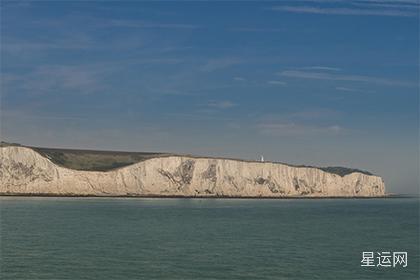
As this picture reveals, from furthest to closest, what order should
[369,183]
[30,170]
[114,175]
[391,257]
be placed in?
[369,183] < [114,175] < [30,170] < [391,257]

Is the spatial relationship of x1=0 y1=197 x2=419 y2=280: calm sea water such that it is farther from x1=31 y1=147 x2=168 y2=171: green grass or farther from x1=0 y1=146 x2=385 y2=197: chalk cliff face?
x1=31 y1=147 x2=168 y2=171: green grass

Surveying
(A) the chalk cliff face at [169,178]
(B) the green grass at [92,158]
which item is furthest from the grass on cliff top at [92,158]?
(A) the chalk cliff face at [169,178]

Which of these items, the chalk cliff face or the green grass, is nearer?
the chalk cliff face

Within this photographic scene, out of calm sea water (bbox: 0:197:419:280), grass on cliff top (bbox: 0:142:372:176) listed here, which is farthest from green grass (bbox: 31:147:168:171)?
calm sea water (bbox: 0:197:419:280)

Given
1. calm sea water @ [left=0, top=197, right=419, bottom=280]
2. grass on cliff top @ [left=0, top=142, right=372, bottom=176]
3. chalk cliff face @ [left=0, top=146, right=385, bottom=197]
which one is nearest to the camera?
calm sea water @ [left=0, top=197, right=419, bottom=280]

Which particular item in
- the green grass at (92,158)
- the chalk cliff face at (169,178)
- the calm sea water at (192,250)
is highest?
the green grass at (92,158)

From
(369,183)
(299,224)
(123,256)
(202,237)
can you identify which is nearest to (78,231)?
(202,237)

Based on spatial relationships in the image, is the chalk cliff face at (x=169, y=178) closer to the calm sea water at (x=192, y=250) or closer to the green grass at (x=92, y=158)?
the green grass at (x=92, y=158)

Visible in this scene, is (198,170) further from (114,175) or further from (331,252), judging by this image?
(331,252)
